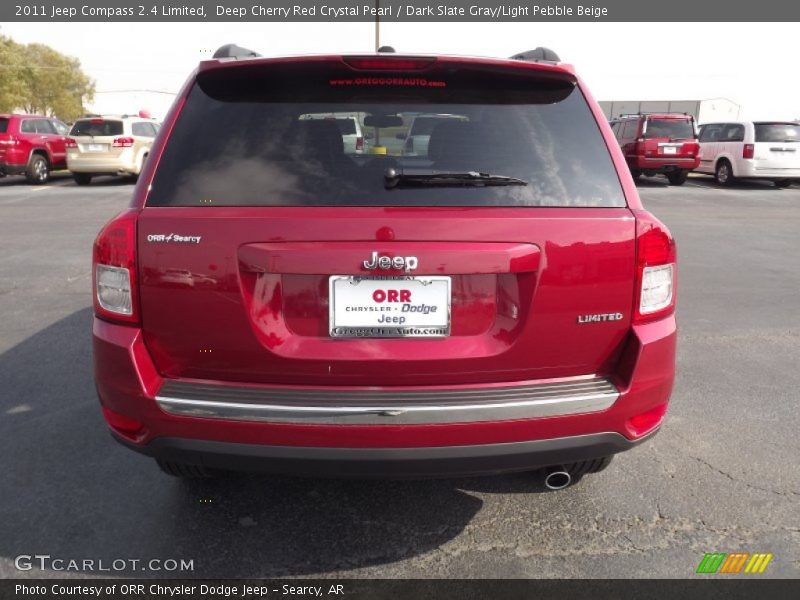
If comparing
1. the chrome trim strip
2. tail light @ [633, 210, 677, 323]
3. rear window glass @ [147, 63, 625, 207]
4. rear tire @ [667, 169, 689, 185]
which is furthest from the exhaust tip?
rear tire @ [667, 169, 689, 185]

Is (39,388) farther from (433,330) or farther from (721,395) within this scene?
(721,395)

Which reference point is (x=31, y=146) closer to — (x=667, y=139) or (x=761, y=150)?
(x=667, y=139)

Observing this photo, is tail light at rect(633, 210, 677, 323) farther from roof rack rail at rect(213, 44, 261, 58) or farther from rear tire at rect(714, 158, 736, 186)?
rear tire at rect(714, 158, 736, 186)

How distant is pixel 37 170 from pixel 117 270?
59.4ft

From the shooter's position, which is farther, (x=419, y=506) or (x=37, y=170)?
(x=37, y=170)

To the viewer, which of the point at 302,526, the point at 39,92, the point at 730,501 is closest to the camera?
the point at 302,526

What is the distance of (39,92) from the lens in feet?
269

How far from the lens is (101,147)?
16.9 m

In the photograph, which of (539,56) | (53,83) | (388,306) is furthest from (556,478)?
(53,83)

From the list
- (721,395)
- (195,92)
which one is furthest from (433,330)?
(721,395)

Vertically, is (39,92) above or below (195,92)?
above

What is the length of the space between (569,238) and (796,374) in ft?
10.5

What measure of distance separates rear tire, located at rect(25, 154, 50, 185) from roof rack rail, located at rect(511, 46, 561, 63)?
59.0ft

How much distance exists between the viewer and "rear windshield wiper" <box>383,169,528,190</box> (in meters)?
2.16
